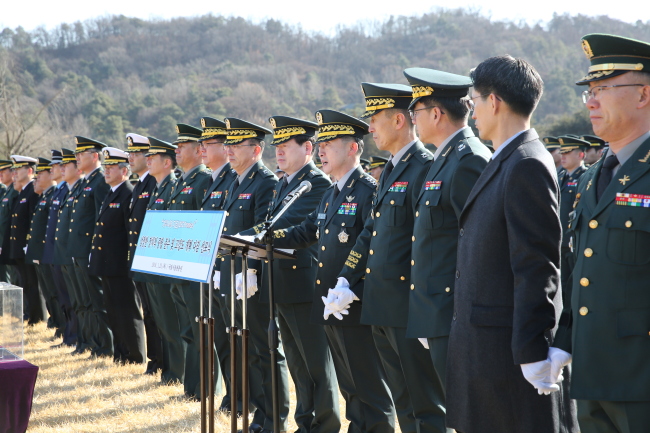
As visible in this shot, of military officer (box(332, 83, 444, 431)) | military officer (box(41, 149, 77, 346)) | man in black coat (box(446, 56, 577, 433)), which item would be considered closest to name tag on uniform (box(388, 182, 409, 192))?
military officer (box(332, 83, 444, 431))

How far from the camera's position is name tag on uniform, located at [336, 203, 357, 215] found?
4602mm

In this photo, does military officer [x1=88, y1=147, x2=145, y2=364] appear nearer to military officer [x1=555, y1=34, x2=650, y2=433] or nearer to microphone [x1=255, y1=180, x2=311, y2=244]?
microphone [x1=255, y1=180, x2=311, y2=244]

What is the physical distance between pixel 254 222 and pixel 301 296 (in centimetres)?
95

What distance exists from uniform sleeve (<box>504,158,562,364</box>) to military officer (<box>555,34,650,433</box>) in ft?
0.35

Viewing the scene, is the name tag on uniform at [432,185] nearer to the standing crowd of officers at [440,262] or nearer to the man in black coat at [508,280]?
the standing crowd of officers at [440,262]

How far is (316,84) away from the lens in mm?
60594

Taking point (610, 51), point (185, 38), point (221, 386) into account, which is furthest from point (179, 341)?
point (185, 38)

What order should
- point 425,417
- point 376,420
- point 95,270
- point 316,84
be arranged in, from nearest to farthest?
point 425,417 → point 376,420 → point 95,270 → point 316,84

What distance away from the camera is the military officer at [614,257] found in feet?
7.73

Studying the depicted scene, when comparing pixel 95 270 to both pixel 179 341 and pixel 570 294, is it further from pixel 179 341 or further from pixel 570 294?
pixel 570 294

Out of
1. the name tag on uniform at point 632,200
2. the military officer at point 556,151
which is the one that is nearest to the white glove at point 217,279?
the name tag on uniform at point 632,200

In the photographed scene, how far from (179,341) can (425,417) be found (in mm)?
3894

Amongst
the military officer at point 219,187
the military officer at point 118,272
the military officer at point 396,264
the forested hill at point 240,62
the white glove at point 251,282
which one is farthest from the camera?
the forested hill at point 240,62

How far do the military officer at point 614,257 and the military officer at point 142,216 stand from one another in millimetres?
5787
